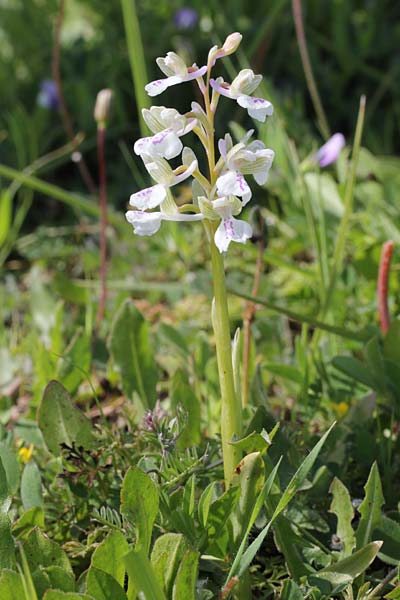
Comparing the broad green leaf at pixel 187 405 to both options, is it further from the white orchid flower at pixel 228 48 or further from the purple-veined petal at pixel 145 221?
the white orchid flower at pixel 228 48

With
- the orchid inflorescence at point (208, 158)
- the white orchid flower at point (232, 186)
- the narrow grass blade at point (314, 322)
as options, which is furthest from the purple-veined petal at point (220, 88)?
the narrow grass blade at point (314, 322)

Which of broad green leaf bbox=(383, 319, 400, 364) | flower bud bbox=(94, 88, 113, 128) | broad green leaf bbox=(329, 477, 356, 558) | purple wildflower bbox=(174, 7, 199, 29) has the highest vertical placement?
purple wildflower bbox=(174, 7, 199, 29)

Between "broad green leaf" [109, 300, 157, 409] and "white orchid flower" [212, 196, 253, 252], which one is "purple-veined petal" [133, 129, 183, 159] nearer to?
"white orchid flower" [212, 196, 253, 252]

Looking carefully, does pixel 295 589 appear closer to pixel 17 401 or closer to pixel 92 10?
pixel 17 401

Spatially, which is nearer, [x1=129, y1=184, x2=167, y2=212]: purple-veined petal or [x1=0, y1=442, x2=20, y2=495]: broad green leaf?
[x1=129, y1=184, x2=167, y2=212]: purple-veined petal

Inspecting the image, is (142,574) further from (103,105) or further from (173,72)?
(103,105)

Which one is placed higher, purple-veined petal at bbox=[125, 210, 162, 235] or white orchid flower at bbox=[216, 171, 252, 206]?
white orchid flower at bbox=[216, 171, 252, 206]

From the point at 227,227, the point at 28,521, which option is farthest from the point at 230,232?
the point at 28,521

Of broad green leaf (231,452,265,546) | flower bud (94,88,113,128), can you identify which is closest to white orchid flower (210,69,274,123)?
broad green leaf (231,452,265,546)
